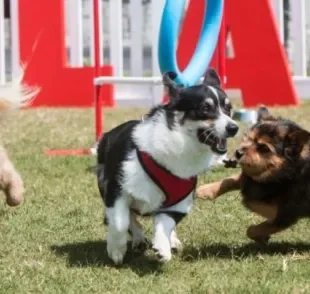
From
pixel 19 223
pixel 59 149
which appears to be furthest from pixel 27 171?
pixel 19 223

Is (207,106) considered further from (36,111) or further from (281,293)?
(36,111)

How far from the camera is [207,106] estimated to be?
12.7 ft

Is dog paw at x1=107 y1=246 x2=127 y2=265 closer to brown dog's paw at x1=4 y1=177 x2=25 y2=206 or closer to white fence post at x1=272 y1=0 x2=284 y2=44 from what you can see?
brown dog's paw at x1=4 y1=177 x2=25 y2=206

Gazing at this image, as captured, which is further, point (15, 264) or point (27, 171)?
point (27, 171)

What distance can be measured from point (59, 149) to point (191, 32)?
394cm

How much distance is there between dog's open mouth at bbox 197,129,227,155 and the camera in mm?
3844

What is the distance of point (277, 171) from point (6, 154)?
5.59 feet

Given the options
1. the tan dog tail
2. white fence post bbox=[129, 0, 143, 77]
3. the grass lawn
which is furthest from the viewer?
white fence post bbox=[129, 0, 143, 77]

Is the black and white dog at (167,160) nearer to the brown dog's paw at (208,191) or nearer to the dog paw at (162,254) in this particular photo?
the dog paw at (162,254)

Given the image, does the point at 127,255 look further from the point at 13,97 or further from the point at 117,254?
the point at 13,97

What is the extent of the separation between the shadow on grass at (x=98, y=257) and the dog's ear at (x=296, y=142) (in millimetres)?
878

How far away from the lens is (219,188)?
4.68m

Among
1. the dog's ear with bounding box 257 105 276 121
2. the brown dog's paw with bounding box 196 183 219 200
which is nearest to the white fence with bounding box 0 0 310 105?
the brown dog's paw with bounding box 196 183 219 200

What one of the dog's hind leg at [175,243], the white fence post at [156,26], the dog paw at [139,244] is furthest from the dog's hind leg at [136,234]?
the white fence post at [156,26]
